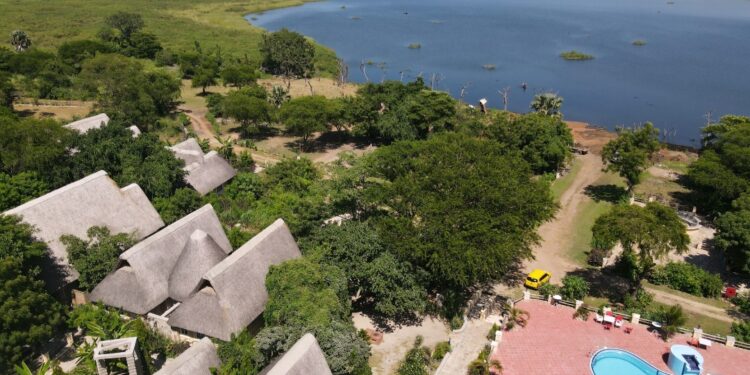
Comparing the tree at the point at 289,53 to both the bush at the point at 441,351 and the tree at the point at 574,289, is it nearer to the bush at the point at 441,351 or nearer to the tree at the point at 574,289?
the tree at the point at 574,289

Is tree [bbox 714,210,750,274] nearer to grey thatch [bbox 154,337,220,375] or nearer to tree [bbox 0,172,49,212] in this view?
grey thatch [bbox 154,337,220,375]

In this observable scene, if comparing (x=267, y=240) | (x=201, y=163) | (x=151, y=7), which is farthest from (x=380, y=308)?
(x=151, y=7)

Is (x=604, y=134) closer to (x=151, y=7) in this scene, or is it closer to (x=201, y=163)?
(x=201, y=163)

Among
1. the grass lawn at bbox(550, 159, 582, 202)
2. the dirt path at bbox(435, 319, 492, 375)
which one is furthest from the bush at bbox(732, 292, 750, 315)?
the grass lawn at bbox(550, 159, 582, 202)

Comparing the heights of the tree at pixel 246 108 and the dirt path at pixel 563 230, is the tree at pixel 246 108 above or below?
above

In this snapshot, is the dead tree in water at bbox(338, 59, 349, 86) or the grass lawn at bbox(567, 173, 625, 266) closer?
the grass lawn at bbox(567, 173, 625, 266)

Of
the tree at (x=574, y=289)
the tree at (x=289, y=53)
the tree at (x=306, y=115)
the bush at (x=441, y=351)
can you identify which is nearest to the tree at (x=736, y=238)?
the tree at (x=574, y=289)
